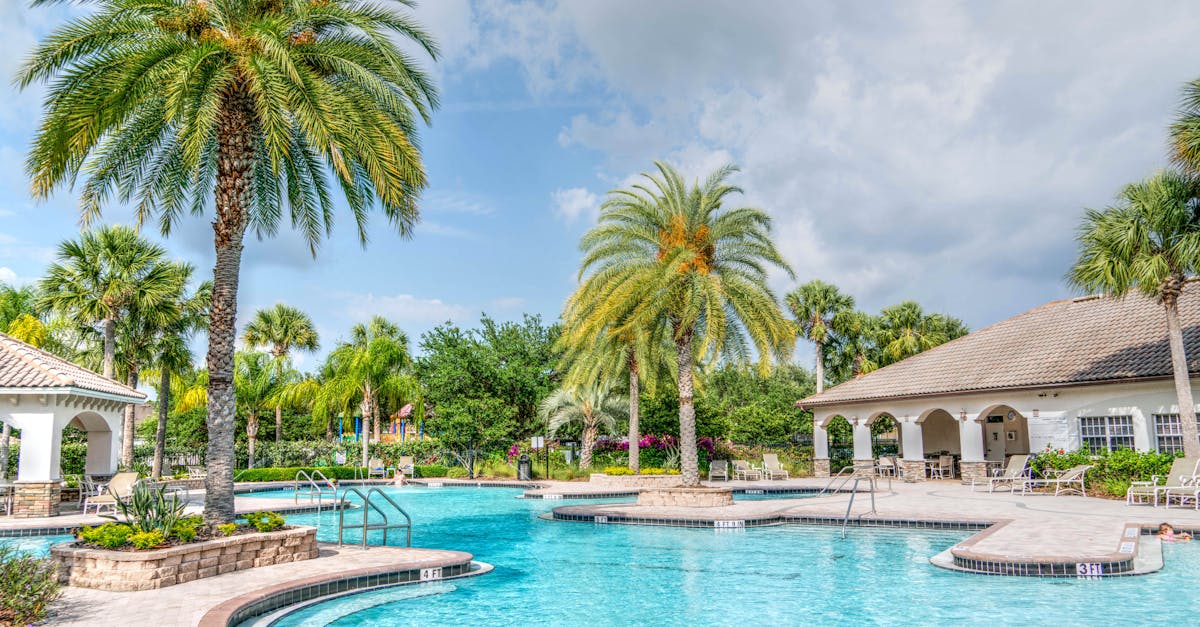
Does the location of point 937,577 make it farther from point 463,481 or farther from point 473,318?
point 473,318

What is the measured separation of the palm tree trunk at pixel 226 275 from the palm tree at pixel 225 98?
2 centimetres

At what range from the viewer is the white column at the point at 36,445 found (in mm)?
17500

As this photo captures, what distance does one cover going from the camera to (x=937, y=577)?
34.0 ft

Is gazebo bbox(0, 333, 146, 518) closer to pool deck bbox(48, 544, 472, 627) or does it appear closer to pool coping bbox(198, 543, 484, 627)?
pool deck bbox(48, 544, 472, 627)

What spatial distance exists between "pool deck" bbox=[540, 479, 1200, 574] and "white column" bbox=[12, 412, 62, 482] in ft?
37.1

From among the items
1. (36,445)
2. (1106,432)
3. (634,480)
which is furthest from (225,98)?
(1106,432)

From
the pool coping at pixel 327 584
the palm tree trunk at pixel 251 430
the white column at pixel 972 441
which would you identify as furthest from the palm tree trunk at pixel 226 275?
the palm tree trunk at pixel 251 430

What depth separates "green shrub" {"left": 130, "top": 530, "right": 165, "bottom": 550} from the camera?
28.5ft

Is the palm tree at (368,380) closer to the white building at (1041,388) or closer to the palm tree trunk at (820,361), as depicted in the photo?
the white building at (1041,388)

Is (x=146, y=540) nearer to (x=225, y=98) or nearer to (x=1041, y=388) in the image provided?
(x=225, y=98)

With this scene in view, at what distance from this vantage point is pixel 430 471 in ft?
109

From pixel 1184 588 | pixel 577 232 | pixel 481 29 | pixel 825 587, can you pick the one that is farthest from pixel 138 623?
pixel 577 232

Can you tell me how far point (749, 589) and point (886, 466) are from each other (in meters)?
21.0

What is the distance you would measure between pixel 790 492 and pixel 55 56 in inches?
851
